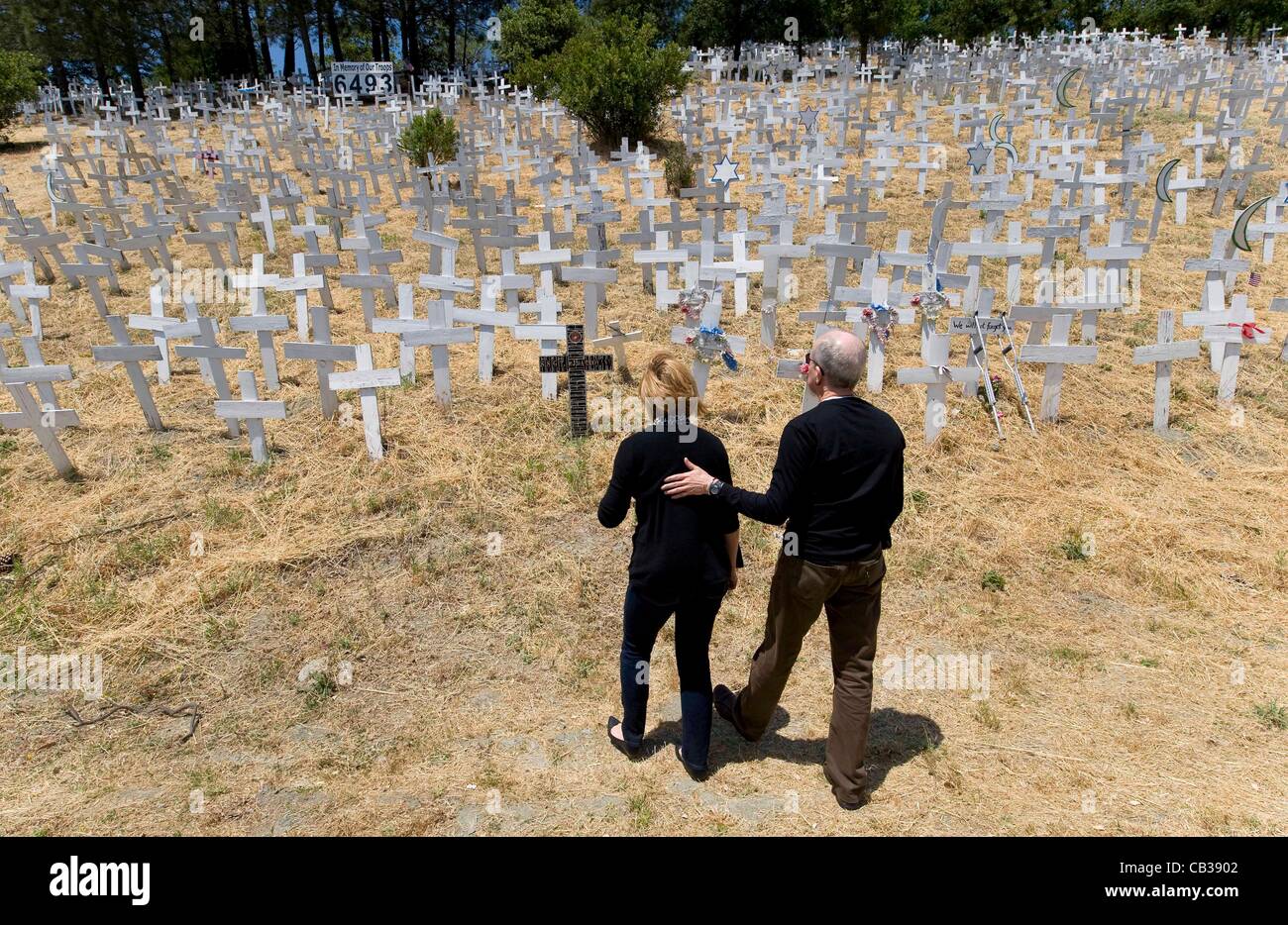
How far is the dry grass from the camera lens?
339cm

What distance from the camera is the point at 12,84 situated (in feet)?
63.9

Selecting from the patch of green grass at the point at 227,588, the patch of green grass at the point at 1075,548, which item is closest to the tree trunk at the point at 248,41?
the patch of green grass at the point at 227,588

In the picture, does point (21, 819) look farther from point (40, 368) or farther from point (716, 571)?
point (40, 368)

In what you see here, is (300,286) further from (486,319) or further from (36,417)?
(36,417)

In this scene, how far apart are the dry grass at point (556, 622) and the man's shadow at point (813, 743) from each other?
20 mm

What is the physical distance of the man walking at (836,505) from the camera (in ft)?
9.68

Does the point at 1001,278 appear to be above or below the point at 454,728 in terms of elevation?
above

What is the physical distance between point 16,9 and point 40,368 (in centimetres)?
3541

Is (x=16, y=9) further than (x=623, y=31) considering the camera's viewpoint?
Yes

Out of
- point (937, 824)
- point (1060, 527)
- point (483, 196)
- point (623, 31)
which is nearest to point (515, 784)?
point (937, 824)

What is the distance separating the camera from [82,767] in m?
3.59

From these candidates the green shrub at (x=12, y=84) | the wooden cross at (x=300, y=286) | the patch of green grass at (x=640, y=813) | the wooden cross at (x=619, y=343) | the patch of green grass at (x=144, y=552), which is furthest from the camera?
the green shrub at (x=12, y=84)

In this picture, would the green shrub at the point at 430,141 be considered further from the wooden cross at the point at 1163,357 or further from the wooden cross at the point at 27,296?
the wooden cross at the point at 1163,357

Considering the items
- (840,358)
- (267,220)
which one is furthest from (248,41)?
(840,358)
